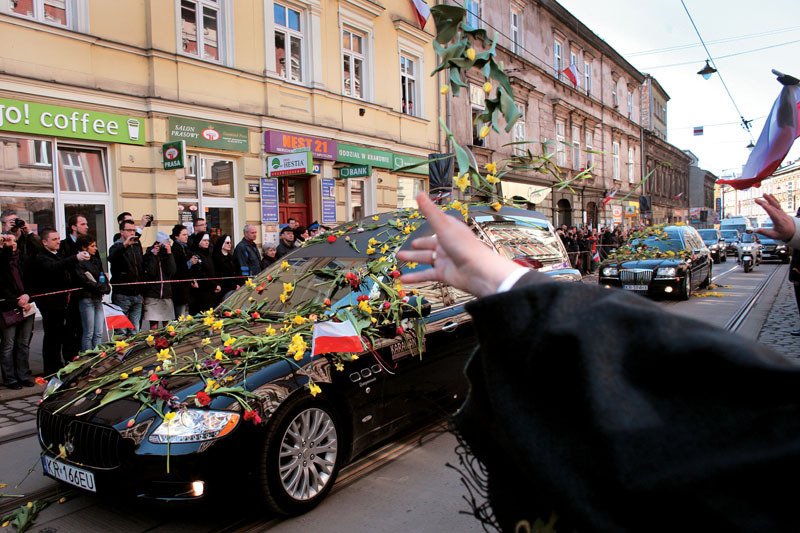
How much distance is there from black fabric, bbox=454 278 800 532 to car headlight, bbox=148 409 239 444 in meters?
2.77

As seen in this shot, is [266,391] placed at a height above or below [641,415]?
below

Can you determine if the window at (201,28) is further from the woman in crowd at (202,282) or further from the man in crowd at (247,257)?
the woman in crowd at (202,282)

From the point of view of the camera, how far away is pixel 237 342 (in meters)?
4.02

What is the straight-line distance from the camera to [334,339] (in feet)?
12.4

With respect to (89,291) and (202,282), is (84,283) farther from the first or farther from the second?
(202,282)

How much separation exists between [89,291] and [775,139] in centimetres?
759

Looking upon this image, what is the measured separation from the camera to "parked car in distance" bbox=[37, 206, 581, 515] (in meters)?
3.37

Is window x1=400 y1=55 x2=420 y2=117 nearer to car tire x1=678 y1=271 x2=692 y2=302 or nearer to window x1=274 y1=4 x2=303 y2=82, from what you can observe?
window x1=274 y1=4 x2=303 y2=82

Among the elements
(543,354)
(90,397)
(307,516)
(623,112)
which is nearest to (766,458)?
(543,354)

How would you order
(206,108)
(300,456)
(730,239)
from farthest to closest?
(730,239) → (206,108) → (300,456)

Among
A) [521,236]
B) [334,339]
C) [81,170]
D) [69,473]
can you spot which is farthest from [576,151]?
[69,473]

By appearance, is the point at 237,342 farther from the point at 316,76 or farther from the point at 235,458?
the point at 316,76

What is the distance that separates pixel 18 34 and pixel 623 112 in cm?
3693

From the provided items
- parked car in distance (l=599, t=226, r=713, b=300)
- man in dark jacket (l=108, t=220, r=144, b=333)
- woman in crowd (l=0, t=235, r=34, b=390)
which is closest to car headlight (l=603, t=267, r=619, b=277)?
parked car in distance (l=599, t=226, r=713, b=300)
